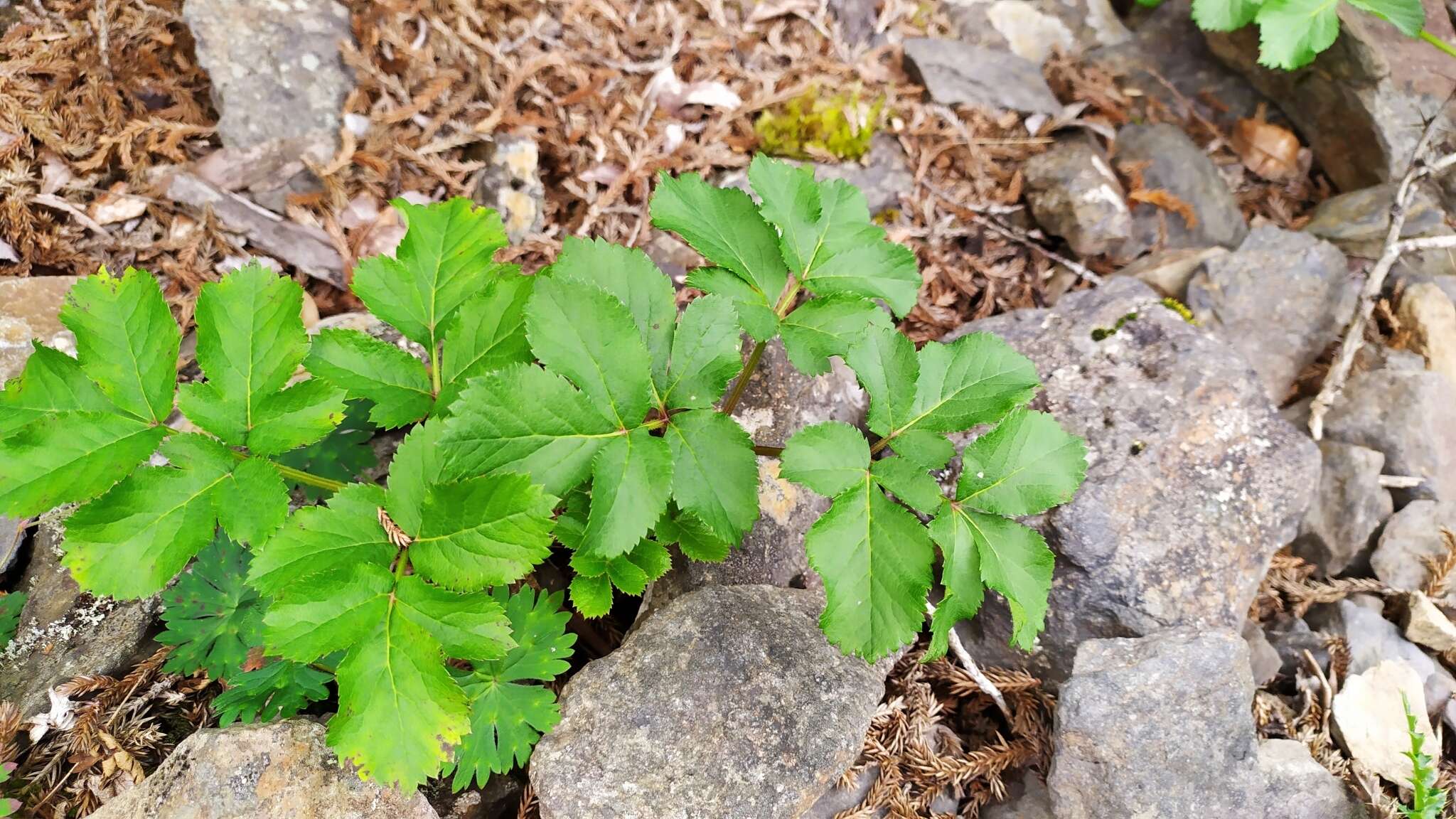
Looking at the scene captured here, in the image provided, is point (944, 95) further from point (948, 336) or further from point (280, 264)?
point (280, 264)

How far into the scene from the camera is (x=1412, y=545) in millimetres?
3357

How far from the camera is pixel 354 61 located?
3.73 meters

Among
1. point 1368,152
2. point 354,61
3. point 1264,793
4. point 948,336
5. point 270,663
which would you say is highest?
point 354,61

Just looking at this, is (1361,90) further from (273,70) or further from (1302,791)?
(273,70)

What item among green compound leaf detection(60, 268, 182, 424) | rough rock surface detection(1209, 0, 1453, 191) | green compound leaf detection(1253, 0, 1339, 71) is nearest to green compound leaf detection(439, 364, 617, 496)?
green compound leaf detection(60, 268, 182, 424)

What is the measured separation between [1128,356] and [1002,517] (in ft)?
4.60

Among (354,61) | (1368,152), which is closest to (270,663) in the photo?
(354,61)

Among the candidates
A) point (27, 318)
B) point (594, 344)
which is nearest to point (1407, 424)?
point (594, 344)

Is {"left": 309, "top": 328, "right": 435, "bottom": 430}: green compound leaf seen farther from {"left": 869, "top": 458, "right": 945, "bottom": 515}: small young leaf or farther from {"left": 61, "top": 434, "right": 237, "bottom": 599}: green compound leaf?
{"left": 869, "top": 458, "right": 945, "bottom": 515}: small young leaf

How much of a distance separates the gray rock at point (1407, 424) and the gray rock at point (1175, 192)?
1.03 metres

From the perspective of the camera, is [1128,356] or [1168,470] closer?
[1168,470]

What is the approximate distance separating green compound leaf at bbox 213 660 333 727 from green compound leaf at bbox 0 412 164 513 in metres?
0.68

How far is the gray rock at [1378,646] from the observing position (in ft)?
10.1

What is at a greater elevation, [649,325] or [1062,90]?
[649,325]
